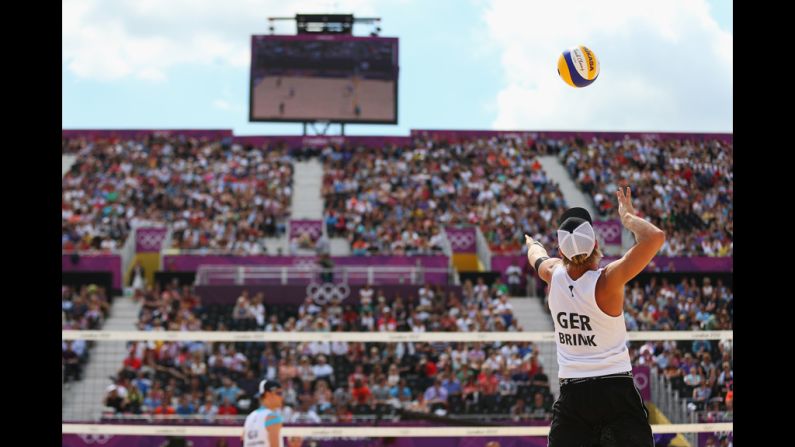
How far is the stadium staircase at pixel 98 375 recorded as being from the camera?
16734 mm

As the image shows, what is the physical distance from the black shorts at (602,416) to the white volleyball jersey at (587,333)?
8 cm

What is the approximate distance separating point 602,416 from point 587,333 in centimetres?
43

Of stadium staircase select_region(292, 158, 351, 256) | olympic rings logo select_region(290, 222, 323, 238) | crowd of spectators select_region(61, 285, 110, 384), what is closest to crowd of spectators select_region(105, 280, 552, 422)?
crowd of spectators select_region(61, 285, 110, 384)

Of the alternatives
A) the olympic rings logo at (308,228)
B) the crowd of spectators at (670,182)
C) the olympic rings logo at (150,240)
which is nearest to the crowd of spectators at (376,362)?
the olympic rings logo at (150,240)

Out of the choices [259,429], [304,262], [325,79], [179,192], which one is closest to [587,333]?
[259,429]

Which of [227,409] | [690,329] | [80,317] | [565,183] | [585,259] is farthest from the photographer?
[565,183]

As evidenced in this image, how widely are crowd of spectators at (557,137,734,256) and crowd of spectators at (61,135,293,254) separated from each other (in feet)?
33.6

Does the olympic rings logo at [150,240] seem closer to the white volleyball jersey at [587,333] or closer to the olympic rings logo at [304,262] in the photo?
the olympic rings logo at [304,262]

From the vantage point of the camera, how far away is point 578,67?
8.52 meters

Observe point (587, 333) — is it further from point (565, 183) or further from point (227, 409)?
point (565, 183)

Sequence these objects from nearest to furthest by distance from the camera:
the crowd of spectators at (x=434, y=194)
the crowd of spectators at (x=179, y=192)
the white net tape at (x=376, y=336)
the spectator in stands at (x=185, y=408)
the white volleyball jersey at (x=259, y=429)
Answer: the white volleyball jersey at (x=259, y=429) < the white net tape at (x=376, y=336) < the spectator in stands at (x=185, y=408) < the crowd of spectators at (x=179, y=192) < the crowd of spectators at (x=434, y=194)

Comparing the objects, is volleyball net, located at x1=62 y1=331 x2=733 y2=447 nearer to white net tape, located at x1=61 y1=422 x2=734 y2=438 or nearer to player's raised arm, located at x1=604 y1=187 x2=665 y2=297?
white net tape, located at x1=61 y1=422 x2=734 y2=438
